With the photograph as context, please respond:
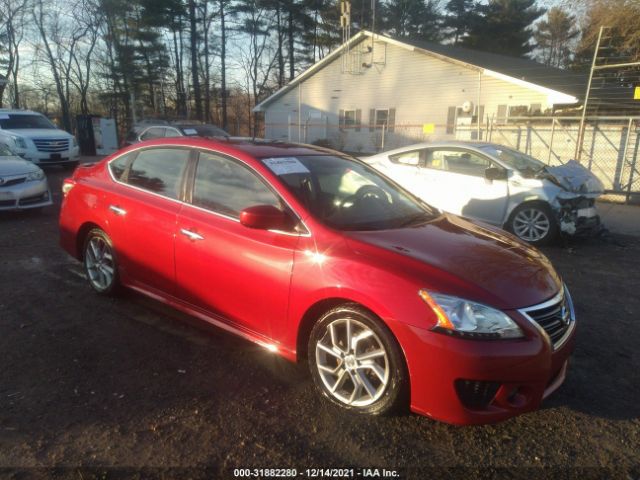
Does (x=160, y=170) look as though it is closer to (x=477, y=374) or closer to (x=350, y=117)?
(x=477, y=374)

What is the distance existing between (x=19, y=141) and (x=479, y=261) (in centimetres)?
1528

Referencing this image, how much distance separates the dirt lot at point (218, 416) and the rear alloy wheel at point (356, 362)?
0.39 feet

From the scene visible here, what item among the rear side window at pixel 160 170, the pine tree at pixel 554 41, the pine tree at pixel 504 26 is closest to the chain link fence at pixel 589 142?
the rear side window at pixel 160 170

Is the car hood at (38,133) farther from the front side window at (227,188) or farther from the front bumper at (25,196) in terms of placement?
the front side window at (227,188)

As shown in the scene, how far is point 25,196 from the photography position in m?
8.16

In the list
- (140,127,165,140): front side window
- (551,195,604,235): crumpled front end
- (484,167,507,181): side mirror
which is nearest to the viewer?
(551,195,604,235): crumpled front end

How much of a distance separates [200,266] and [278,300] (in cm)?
78

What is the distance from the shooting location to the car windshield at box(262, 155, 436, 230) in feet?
10.7

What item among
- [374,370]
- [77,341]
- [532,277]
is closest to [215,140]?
[77,341]

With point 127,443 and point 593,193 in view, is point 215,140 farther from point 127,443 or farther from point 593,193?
point 593,193

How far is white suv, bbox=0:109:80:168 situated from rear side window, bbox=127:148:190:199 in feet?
38.0

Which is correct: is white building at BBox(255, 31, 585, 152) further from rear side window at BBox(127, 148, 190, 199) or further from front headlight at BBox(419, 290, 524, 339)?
front headlight at BBox(419, 290, 524, 339)

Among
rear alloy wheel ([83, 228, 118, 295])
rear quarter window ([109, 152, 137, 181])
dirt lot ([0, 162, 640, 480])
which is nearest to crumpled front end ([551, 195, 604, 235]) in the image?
dirt lot ([0, 162, 640, 480])

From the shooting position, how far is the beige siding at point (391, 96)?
2177 cm
